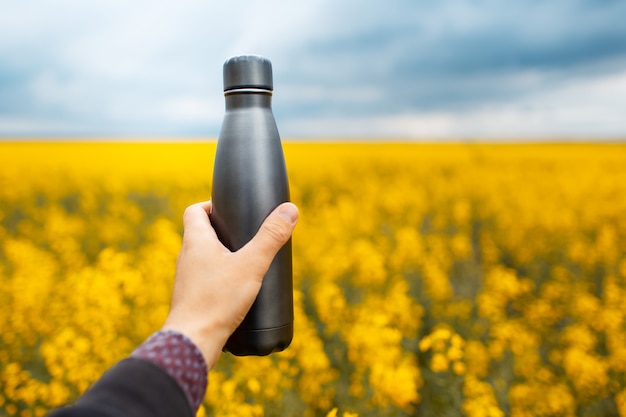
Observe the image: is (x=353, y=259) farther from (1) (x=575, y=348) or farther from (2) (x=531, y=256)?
(2) (x=531, y=256)

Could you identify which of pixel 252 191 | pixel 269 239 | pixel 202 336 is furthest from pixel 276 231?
pixel 202 336

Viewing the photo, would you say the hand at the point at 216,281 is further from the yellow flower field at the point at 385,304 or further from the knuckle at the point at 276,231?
the yellow flower field at the point at 385,304

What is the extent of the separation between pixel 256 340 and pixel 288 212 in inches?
12.1

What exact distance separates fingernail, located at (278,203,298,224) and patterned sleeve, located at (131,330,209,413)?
0.34 metres

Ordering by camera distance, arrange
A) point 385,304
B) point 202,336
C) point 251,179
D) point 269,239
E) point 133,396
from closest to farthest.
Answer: point 133,396 → point 202,336 → point 269,239 → point 251,179 → point 385,304

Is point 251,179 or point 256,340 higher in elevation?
point 251,179

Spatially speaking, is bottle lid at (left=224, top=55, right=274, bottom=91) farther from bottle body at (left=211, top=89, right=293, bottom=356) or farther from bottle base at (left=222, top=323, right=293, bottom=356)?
bottle base at (left=222, top=323, right=293, bottom=356)

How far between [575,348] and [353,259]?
4.93 feet

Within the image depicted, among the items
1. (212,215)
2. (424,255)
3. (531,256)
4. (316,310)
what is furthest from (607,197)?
(212,215)

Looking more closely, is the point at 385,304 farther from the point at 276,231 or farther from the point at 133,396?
the point at 133,396

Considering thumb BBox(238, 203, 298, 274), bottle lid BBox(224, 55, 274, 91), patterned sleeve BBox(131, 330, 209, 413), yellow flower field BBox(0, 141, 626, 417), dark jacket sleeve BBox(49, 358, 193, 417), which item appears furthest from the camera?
yellow flower field BBox(0, 141, 626, 417)

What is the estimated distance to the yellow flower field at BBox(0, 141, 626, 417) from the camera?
8.49 feet

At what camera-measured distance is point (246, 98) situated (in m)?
1.26

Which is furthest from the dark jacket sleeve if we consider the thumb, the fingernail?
the fingernail
